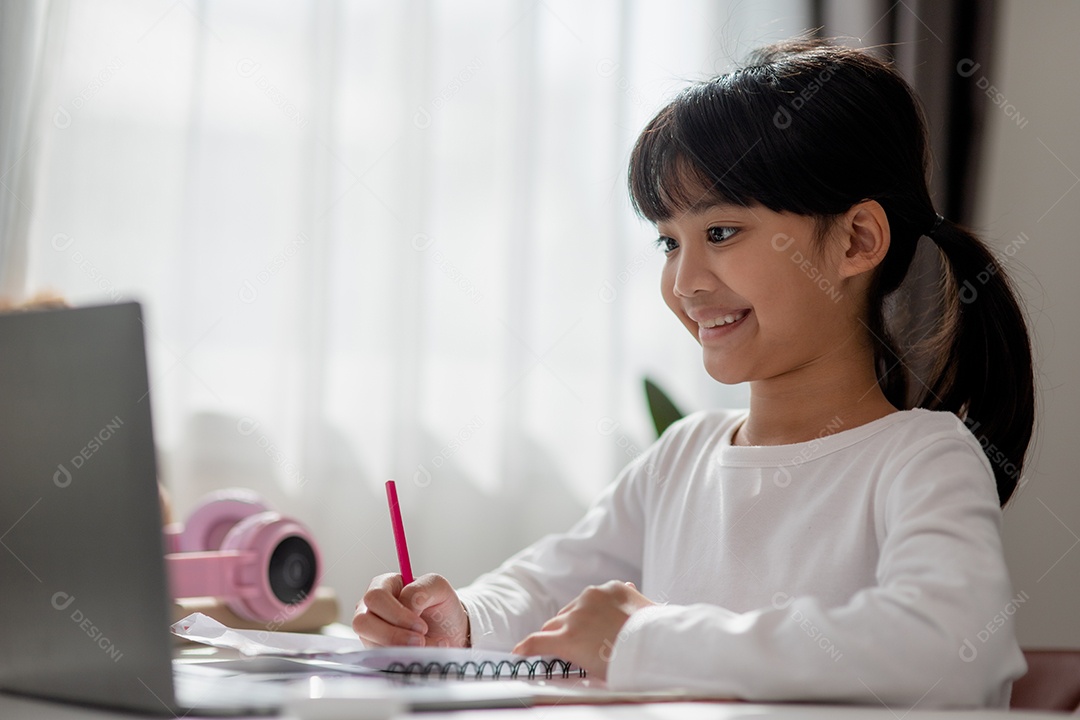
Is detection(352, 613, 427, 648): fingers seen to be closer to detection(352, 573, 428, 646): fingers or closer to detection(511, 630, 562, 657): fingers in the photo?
detection(352, 573, 428, 646): fingers

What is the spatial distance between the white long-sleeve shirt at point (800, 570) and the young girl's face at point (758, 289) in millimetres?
96

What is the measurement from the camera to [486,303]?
1.89 metres

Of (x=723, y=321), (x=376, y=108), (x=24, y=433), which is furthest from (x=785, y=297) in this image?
(x=376, y=108)

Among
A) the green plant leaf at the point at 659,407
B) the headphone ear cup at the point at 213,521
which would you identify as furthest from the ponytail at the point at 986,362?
the headphone ear cup at the point at 213,521

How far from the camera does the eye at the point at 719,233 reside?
94cm

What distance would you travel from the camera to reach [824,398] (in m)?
0.97

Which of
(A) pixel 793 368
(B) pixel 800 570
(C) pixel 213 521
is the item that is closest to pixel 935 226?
(A) pixel 793 368

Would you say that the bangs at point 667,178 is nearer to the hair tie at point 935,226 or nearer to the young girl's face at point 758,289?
the young girl's face at point 758,289

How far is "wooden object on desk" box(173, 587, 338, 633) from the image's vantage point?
3.95ft

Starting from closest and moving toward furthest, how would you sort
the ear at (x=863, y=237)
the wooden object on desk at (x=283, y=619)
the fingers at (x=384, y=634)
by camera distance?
the fingers at (x=384, y=634) < the ear at (x=863, y=237) < the wooden object on desk at (x=283, y=619)

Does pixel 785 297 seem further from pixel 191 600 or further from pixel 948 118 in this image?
pixel 948 118

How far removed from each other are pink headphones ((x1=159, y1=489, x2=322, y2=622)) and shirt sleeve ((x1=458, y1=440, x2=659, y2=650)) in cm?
32

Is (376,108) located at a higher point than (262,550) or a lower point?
higher

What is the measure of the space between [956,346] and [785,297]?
208 millimetres
